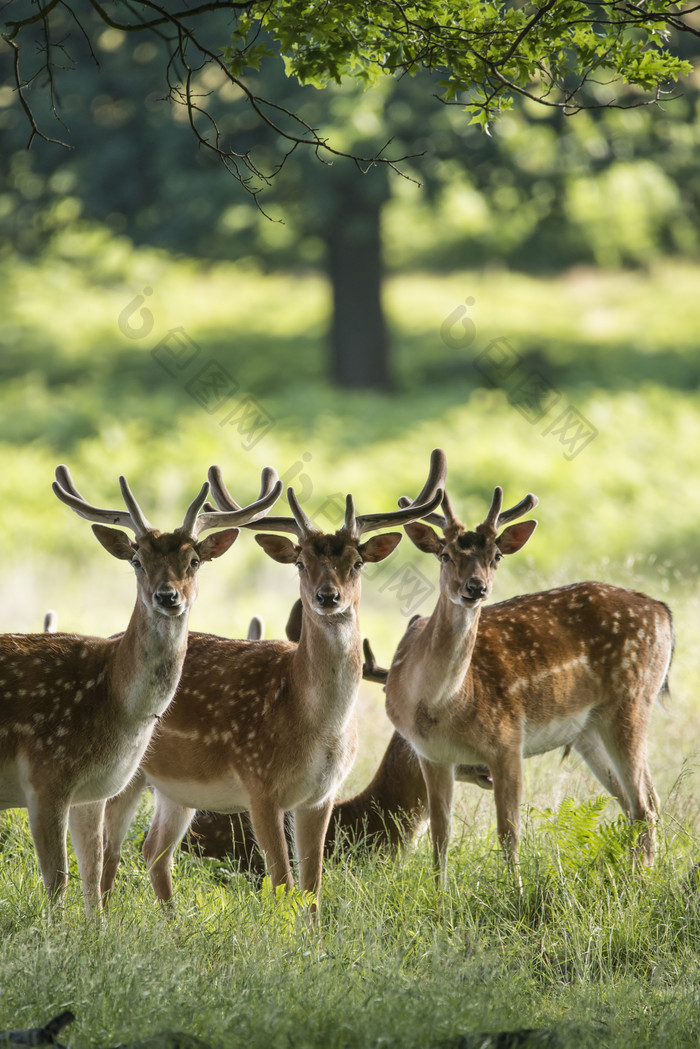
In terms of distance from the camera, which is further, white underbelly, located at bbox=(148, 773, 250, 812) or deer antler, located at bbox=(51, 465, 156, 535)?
white underbelly, located at bbox=(148, 773, 250, 812)

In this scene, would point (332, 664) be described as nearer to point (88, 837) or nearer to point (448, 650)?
point (448, 650)

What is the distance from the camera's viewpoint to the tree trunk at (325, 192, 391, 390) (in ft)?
66.4

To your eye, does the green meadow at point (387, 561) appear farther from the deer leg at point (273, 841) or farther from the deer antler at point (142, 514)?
the deer antler at point (142, 514)

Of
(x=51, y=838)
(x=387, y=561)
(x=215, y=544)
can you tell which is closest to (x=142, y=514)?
(x=215, y=544)

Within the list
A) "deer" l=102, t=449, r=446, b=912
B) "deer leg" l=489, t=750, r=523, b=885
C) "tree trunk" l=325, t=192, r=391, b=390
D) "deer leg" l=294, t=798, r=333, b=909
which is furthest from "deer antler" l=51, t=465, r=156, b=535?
"tree trunk" l=325, t=192, r=391, b=390

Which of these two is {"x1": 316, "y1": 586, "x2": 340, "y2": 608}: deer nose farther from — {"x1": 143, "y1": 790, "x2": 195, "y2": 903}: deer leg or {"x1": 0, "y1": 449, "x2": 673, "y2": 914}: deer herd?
{"x1": 143, "y1": 790, "x2": 195, "y2": 903}: deer leg

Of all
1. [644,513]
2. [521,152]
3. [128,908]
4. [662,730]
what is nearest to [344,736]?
[128,908]

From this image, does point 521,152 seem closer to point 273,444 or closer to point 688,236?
point 273,444

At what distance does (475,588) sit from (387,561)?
339 inches

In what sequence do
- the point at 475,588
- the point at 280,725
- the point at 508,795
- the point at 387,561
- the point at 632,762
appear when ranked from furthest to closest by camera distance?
the point at 387,561, the point at 632,762, the point at 508,795, the point at 475,588, the point at 280,725

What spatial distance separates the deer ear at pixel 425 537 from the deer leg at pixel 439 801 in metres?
0.95

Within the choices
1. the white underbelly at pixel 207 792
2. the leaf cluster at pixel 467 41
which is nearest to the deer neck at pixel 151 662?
the white underbelly at pixel 207 792

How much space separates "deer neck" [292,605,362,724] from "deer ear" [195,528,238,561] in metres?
0.43

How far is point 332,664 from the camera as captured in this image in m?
4.98
